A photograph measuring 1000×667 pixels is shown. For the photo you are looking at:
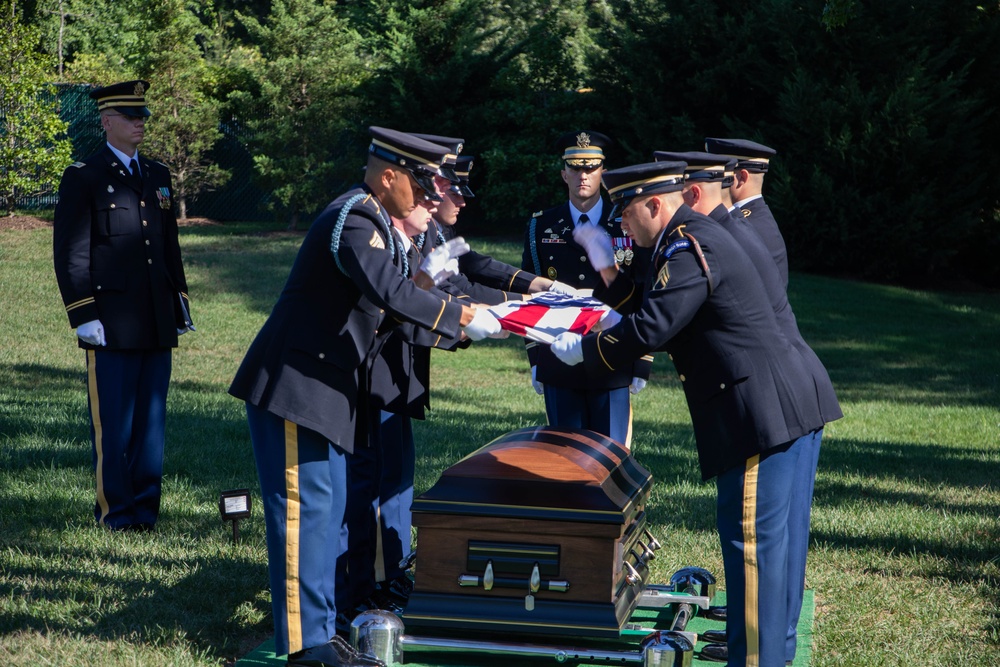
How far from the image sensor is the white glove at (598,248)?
521cm

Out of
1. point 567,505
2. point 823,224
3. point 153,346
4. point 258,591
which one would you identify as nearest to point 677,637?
point 567,505

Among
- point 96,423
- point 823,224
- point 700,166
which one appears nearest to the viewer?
point 700,166

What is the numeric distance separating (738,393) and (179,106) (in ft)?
58.8

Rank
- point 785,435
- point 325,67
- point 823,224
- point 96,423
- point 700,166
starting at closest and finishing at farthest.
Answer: point 785,435, point 700,166, point 96,423, point 823,224, point 325,67

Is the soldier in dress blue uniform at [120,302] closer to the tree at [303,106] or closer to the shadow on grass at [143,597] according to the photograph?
the shadow on grass at [143,597]

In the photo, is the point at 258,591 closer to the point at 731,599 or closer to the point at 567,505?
the point at 567,505

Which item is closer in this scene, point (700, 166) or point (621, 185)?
point (621, 185)

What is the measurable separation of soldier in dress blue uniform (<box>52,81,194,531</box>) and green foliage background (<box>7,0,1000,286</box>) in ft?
43.0

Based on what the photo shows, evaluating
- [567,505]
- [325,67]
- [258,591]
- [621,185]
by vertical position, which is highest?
[325,67]

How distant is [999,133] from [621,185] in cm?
1656

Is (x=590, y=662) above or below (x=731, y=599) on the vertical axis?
below

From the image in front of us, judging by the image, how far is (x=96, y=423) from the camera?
575 centimetres

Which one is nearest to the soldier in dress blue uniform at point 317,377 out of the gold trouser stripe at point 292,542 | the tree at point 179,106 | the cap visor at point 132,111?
the gold trouser stripe at point 292,542

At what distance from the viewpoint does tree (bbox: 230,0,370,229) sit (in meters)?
20.1
